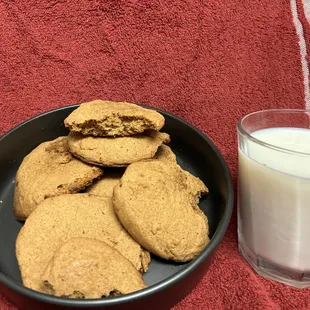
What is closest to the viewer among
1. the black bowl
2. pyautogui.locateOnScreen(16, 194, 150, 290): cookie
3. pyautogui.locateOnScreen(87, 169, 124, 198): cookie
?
the black bowl

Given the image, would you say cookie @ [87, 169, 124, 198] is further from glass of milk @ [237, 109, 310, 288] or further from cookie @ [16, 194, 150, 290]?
glass of milk @ [237, 109, 310, 288]

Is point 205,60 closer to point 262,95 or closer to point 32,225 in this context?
point 262,95

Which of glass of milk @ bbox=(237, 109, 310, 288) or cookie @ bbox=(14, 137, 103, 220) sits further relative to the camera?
cookie @ bbox=(14, 137, 103, 220)

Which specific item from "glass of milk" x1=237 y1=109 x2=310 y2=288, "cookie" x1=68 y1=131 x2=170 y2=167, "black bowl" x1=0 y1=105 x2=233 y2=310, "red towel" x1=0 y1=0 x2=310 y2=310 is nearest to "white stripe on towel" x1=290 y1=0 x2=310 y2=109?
"red towel" x1=0 y1=0 x2=310 y2=310

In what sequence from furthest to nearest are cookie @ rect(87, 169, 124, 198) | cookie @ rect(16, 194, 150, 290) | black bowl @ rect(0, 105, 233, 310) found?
1. cookie @ rect(87, 169, 124, 198)
2. cookie @ rect(16, 194, 150, 290)
3. black bowl @ rect(0, 105, 233, 310)

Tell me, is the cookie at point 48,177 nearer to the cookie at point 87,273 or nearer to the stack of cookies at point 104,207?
the stack of cookies at point 104,207

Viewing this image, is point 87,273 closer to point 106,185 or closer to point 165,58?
point 106,185

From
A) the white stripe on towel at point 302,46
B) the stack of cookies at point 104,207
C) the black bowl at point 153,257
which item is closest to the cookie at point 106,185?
the stack of cookies at point 104,207
